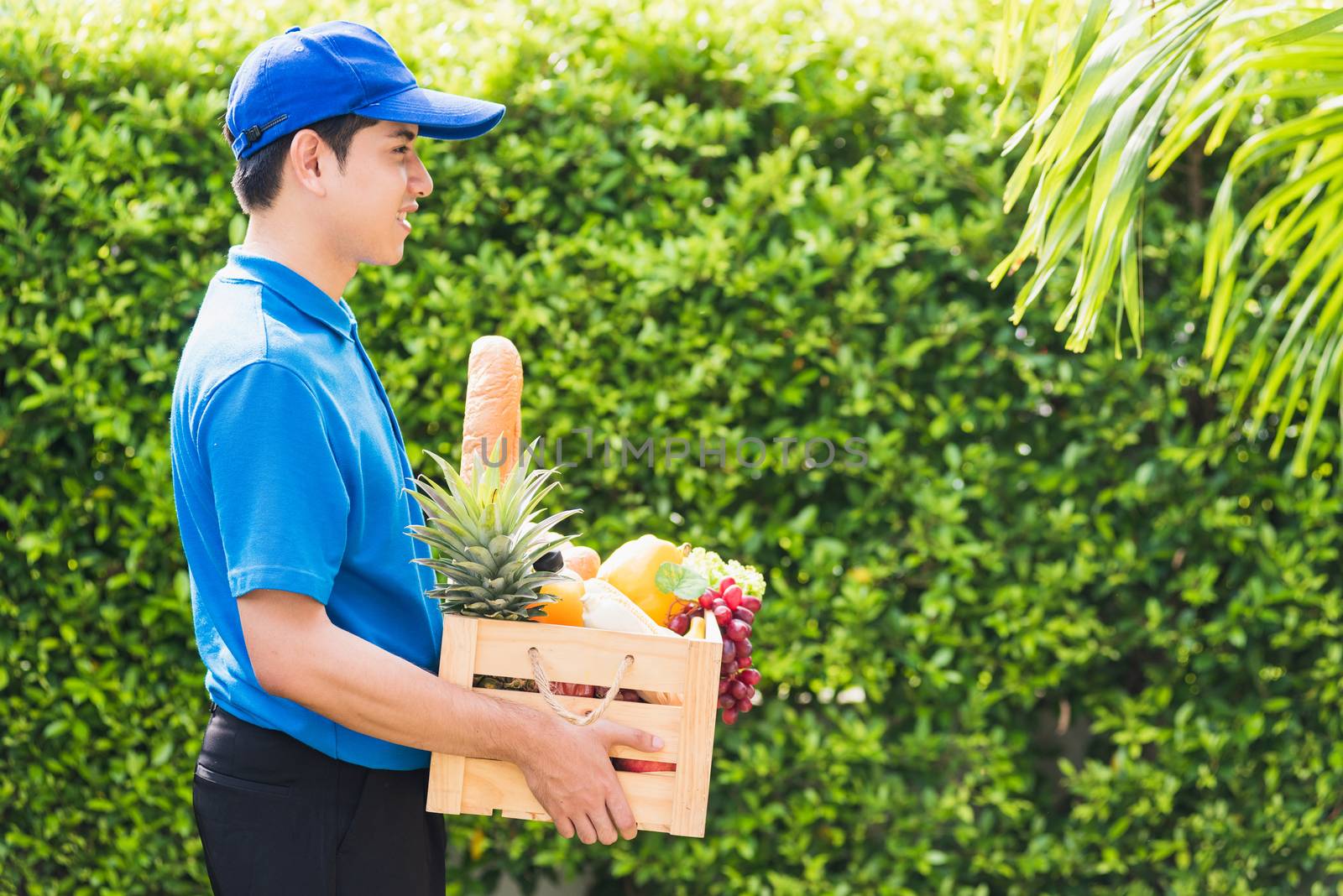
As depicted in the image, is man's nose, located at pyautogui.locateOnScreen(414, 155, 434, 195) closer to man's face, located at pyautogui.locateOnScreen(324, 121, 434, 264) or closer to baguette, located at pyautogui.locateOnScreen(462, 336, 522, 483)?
man's face, located at pyautogui.locateOnScreen(324, 121, 434, 264)

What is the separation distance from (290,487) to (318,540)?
0.25 ft

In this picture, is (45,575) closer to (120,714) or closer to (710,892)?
(120,714)

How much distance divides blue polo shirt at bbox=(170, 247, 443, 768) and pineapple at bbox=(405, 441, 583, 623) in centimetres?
10

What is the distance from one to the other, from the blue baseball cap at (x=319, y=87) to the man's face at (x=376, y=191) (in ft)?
0.14

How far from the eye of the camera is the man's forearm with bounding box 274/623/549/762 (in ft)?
5.00

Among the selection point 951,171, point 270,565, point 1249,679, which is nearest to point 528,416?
point 951,171

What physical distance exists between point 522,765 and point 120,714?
6.95ft

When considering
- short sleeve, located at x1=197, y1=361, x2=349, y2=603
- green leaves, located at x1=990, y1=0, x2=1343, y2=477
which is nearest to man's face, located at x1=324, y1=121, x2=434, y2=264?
short sleeve, located at x1=197, y1=361, x2=349, y2=603

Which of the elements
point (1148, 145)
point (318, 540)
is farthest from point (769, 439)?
point (318, 540)

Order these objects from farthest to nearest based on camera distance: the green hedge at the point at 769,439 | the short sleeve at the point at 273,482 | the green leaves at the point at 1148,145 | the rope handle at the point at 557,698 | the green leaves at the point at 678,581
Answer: the green hedge at the point at 769,439, the green leaves at the point at 1148,145, the green leaves at the point at 678,581, the rope handle at the point at 557,698, the short sleeve at the point at 273,482

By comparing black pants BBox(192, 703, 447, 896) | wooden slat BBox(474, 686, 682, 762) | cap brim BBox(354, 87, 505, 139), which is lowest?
black pants BBox(192, 703, 447, 896)

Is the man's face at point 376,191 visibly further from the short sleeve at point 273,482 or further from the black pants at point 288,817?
the black pants at point 288,817

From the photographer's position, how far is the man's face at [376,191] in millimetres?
1715

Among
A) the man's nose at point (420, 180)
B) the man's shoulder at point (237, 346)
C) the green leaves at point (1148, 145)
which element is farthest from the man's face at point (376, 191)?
the green leaves at point (1148, 145)
